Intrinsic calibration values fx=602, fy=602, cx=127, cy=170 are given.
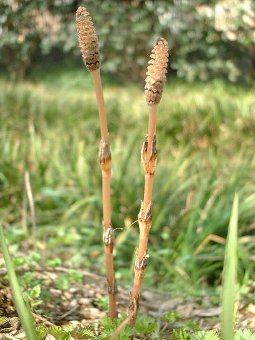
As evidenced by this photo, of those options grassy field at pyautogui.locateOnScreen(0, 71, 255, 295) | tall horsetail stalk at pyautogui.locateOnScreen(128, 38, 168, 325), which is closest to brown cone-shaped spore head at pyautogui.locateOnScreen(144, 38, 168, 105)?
tall horsetail stalk at pyautogui.locateOnScreen(128, 38, 168, 325)

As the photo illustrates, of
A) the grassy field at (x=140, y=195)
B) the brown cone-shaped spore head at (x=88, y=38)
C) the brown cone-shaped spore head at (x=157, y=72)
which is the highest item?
the grassy field at (x=140, y=195)

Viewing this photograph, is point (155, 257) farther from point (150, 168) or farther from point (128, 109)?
point (128, 109)

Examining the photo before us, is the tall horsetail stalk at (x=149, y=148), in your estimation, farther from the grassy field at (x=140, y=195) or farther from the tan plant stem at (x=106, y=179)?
the grassy field at (x=140, y=195)

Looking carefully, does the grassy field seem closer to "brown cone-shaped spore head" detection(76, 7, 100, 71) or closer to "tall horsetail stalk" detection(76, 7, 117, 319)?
"tall horsetail stalk" detection(76, 7, 117, 319)

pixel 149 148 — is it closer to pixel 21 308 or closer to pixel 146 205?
pixel 146 205

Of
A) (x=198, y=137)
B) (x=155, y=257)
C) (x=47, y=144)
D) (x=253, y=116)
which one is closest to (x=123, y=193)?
(x=155, y=257)

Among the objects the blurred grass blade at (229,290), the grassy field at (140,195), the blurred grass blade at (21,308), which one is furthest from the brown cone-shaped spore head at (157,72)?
the grassy field at (140,195)
